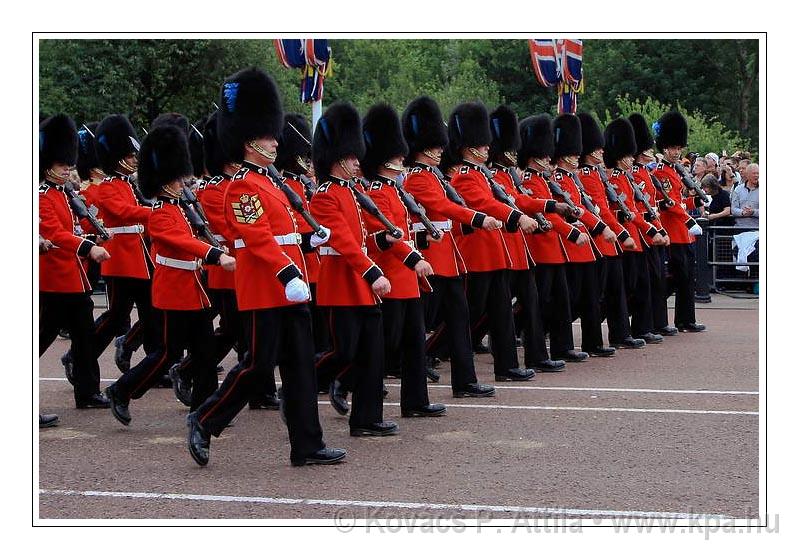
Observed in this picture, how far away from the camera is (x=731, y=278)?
14.3 meters

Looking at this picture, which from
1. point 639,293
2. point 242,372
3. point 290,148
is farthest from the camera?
point 639,293

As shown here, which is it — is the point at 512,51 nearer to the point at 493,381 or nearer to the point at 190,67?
the point at 190,67

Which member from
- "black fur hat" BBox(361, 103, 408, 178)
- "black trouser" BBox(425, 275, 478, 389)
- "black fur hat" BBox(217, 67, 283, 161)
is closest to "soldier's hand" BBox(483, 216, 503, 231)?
"black trouser" BBox(425, 275, 478, 389)

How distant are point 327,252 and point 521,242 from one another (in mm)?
2491

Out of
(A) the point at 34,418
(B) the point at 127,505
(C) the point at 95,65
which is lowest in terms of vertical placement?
(B) the point at 127,505

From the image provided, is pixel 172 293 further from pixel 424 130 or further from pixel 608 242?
pixel 608 242

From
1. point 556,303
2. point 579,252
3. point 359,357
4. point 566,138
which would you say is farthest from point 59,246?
point 566,138

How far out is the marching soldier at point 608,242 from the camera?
1016 cm

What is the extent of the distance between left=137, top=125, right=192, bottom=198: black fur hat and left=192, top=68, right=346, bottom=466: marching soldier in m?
0.97

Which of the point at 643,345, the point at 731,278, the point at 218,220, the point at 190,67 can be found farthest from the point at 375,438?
the point at 190,67

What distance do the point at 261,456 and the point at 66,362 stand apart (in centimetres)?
260

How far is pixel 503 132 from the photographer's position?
9.11 m

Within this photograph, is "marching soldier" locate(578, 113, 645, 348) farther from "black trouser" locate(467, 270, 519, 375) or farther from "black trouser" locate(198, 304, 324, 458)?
"black trouser" locate(198, 304, 324, 458)
